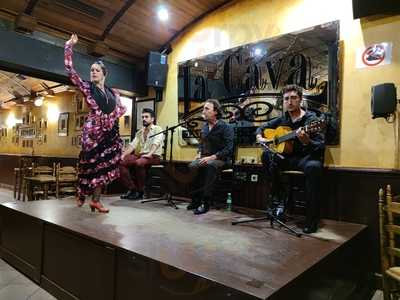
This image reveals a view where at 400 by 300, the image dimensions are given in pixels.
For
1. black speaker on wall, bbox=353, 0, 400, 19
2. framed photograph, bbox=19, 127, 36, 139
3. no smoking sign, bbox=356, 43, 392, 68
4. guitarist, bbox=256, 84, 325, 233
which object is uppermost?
black speaker on wall, bbox=353, 0, 400, 19

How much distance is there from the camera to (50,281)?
2.15 m

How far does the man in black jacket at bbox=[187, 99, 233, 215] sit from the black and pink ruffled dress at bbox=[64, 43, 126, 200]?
0.84 m

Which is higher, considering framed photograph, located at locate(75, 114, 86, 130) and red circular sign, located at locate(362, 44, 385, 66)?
red circular sign, located at locate(362, 44, 385, 66)

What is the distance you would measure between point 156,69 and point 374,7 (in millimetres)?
2881

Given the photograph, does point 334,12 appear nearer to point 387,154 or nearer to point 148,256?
point 387,154

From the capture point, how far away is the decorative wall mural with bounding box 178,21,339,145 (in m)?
2.97

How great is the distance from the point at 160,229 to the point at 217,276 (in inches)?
37.8

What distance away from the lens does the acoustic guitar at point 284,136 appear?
2189mm

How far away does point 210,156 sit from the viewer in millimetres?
3080

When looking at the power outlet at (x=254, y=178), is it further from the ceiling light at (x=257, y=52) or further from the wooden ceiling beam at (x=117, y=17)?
the wooden ceiling beam at (x=117, y=17)

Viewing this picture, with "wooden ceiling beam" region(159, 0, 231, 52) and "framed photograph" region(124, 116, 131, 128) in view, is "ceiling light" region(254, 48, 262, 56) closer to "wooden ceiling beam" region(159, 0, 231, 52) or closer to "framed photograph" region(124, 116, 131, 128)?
"wooden ceiling beam" region(159, 0, 231, 52)

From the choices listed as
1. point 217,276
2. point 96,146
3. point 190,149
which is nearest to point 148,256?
point 217,276

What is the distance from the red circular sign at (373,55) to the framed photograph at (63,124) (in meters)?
6.32

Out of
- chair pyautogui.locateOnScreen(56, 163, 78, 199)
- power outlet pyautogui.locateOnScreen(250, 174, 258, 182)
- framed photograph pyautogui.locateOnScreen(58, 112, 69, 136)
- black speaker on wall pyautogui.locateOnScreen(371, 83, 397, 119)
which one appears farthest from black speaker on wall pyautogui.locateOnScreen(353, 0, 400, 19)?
framed photograph pyautogui.locateOnScreen(58, 112, 69, 136)
